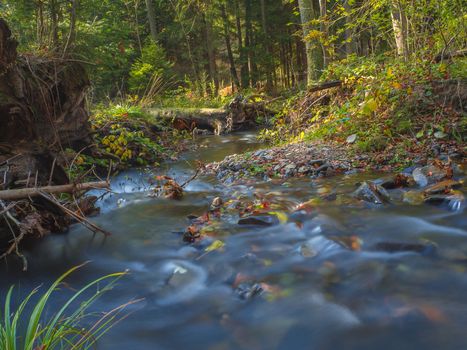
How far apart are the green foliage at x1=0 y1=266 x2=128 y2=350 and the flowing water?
6.2 inches

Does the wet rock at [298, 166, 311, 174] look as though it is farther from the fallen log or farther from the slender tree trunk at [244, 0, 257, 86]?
the slender tree trunk at [244, 0, 257, 86]

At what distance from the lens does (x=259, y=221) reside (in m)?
4.32

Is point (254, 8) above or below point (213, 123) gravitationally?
above

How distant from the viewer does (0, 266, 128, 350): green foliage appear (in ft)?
6.10

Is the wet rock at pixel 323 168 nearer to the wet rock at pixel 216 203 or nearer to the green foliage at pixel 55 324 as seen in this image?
the wet rock at pixel 216 203

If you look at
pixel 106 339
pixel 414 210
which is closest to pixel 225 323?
pixel 106 339

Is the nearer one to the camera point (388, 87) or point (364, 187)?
point (364, 187)

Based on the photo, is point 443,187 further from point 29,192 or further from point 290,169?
point 29,192

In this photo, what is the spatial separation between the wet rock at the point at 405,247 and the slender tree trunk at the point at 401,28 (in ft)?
17.5

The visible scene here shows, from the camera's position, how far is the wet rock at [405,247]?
132 inches

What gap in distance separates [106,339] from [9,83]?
3.49m

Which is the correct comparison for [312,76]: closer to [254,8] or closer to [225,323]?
[225,323]

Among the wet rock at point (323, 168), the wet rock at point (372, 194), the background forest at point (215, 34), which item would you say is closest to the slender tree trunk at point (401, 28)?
the background forest at point (215, 34)

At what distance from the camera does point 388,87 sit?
693 centimetres
